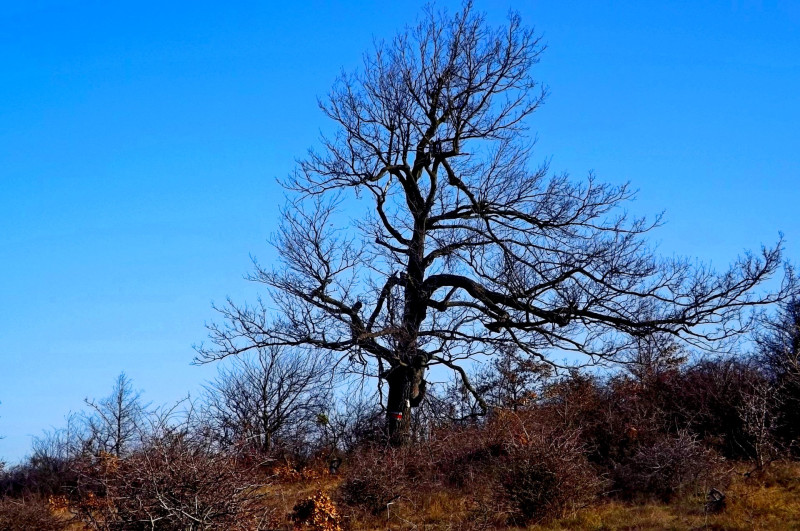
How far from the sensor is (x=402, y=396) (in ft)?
59.3

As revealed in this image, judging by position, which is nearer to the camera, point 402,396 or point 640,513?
point 640,513

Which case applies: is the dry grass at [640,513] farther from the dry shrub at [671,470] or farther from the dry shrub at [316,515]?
the dry shrub at [671,470]

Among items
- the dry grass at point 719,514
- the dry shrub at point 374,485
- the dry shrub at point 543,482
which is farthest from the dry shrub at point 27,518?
the dry grass at point 719,514

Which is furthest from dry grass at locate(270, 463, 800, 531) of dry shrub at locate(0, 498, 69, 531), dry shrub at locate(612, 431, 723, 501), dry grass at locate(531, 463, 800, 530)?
dry shrub at locate(0, 498, 69, 531)

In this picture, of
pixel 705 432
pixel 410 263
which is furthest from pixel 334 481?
pixel 705 432

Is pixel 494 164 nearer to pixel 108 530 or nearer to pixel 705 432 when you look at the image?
pixel 705 432

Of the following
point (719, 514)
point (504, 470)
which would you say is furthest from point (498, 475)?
point (719, 514)

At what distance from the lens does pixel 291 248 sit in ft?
58.5

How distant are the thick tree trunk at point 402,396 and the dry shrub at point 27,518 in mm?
7232

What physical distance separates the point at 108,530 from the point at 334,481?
24.7 ft

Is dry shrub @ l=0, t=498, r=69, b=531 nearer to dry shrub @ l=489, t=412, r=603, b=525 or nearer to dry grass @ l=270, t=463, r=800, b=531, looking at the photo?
dry grass @ l=270, t=463, r=800, b=531

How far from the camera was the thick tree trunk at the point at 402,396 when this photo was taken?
17828 millimetres

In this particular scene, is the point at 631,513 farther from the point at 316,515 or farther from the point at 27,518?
the point at 27,518

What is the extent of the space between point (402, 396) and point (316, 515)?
Result: 245 inches
